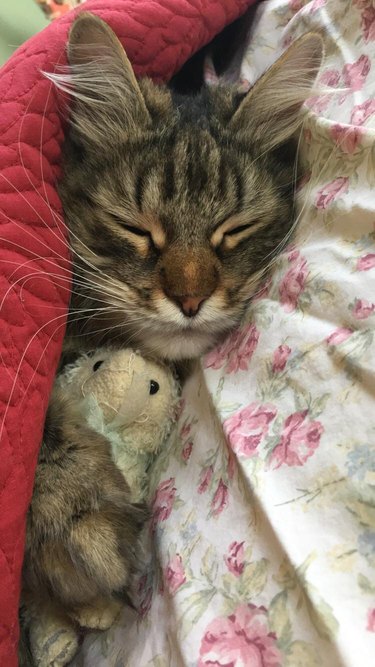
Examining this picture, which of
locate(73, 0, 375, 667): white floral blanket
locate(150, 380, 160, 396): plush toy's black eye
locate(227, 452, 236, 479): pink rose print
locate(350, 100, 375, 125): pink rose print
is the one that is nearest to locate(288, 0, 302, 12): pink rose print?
locate(73, 0, 375, 667): white floral blanket

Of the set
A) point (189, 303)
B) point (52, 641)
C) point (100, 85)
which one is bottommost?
point (52, 641)

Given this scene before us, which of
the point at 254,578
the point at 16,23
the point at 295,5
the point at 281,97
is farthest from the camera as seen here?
the point at 16,23

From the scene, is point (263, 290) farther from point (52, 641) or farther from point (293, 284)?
point (52, 641)

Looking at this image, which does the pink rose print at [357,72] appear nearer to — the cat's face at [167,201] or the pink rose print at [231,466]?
the cat's face at [167,201]

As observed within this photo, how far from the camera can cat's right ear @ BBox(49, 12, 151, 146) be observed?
3.22ft

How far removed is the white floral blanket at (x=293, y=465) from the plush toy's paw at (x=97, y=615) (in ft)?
0.06

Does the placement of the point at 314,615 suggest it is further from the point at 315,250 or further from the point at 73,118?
the point at 73,118

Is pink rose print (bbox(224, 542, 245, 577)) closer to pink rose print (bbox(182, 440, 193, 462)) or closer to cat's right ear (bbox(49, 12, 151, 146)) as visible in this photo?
pink rose print (bbox(182, 440, 193, 462))

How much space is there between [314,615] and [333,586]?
0.11ft

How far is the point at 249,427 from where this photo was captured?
0.79 meters

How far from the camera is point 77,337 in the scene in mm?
1100

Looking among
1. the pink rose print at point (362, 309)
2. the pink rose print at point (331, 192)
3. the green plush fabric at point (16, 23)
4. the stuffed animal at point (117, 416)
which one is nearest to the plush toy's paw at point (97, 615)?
the stuffed animal at point (117, 416)

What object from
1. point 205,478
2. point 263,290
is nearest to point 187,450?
point 205,478

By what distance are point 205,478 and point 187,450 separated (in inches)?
3.1
